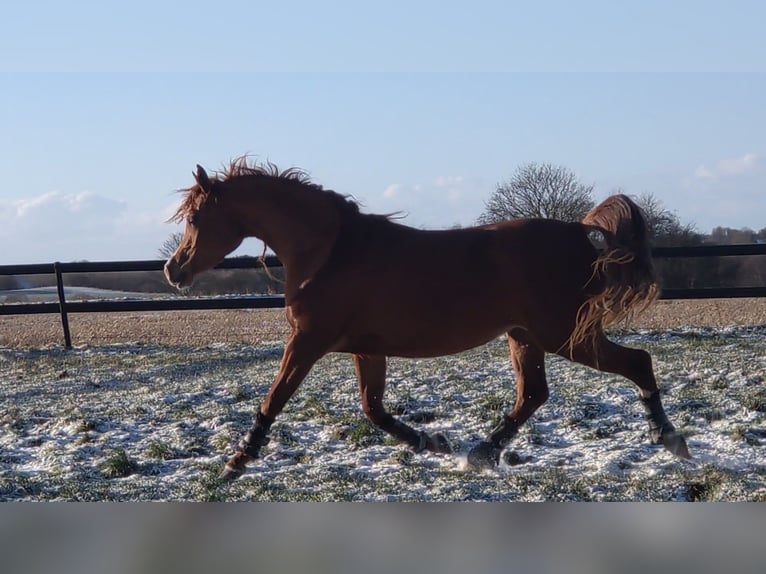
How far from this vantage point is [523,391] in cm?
591

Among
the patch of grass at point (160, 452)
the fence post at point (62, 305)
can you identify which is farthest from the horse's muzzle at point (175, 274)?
the fence post at point (62, 305)

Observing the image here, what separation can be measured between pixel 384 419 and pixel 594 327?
1453 millimetres

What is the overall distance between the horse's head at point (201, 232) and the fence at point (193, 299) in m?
4.00

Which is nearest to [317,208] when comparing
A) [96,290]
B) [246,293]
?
[246,293]

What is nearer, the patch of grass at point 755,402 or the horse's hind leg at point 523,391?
the horse's hind leg at point 523,391

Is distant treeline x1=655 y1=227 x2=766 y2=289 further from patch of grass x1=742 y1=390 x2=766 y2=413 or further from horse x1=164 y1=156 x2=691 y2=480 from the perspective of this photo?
horse x1=164 y1=156 x2=691 y2=480

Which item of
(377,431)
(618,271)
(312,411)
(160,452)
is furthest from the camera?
(312,411)

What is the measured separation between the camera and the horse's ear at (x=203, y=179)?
18.1 feet

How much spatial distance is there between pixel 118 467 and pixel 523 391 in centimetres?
265

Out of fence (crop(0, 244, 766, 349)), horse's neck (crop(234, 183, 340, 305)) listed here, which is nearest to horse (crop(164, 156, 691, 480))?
horse's neck (crop(234, 183, 340, 305))

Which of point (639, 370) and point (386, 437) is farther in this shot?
point (386, 437)

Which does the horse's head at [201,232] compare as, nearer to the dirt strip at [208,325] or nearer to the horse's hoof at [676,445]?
the horse's hoof at [676,445]

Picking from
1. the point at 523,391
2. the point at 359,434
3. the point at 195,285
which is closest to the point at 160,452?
the point at 359,434

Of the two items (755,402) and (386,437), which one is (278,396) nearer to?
(386,437)
